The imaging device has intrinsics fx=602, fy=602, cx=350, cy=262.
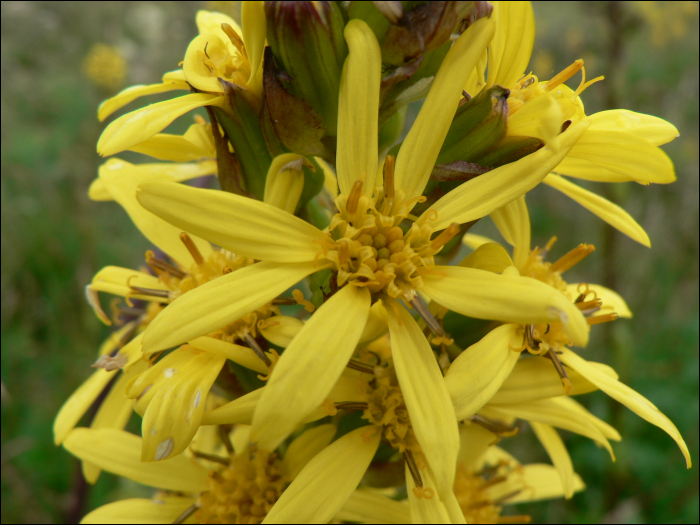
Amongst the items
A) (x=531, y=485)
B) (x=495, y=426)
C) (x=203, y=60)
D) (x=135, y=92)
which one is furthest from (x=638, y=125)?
(x=531, y=485)

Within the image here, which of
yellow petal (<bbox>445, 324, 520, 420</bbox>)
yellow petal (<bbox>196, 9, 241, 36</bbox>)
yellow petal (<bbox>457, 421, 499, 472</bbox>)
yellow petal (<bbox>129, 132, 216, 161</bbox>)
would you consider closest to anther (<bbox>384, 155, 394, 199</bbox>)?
yellow petal (<bbox>445, 324, 520, 420</bbox>)

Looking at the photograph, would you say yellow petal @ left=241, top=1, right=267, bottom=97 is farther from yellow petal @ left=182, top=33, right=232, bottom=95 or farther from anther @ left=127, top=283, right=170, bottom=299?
anther @ left=127, top=283, right=170, bottom=299

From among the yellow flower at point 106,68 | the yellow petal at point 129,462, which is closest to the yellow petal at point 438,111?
the yellow petal at point 129,462

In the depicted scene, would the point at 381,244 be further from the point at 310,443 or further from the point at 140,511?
the point at 140,511

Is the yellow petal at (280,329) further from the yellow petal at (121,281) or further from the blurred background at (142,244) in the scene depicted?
the blurred background at (142,244)

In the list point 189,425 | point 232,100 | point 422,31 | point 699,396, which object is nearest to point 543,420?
point 189,425

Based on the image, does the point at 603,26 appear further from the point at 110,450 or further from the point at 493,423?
the point at 110,450

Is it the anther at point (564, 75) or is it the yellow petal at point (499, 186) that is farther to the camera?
the anther at point (564, 75)
